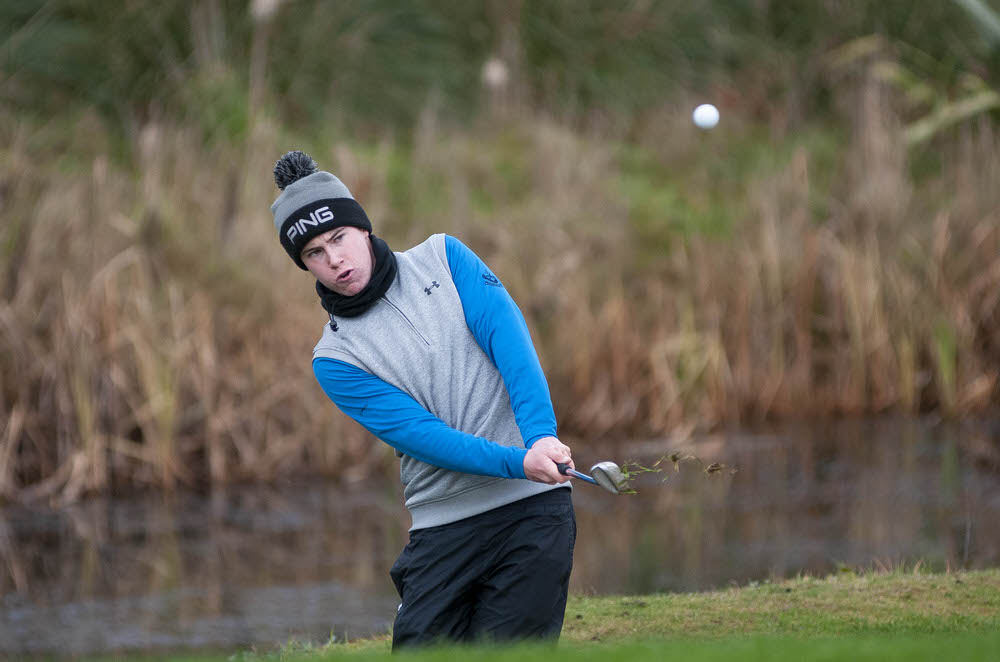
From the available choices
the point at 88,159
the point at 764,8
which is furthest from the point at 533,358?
the point at 764,8

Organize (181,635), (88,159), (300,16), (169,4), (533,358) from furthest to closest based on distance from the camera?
(300,16) < (169,4) < (88,159) < (181,635) < (533,358)

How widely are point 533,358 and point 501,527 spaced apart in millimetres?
572

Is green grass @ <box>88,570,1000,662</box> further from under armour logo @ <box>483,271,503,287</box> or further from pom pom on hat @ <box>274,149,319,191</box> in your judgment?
pom pom on hat @ <box>274,149,319,191</box>

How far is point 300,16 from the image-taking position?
19.3m

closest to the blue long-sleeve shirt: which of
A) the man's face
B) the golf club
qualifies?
the golf club

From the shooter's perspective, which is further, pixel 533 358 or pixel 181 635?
pixel 181 635

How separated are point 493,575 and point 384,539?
5.21m

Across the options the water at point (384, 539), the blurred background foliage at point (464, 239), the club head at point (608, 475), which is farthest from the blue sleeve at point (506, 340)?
the blurred background foliage at point (464, 239)

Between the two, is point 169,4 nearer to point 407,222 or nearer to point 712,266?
point 407,222

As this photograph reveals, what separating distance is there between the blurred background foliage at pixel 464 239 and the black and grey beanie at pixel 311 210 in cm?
588

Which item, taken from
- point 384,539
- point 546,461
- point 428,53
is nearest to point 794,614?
point 546,461

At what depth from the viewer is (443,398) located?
184 inches

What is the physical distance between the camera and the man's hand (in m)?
4.24

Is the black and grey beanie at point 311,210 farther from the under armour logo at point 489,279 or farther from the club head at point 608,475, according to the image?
the club head at point 608,475
